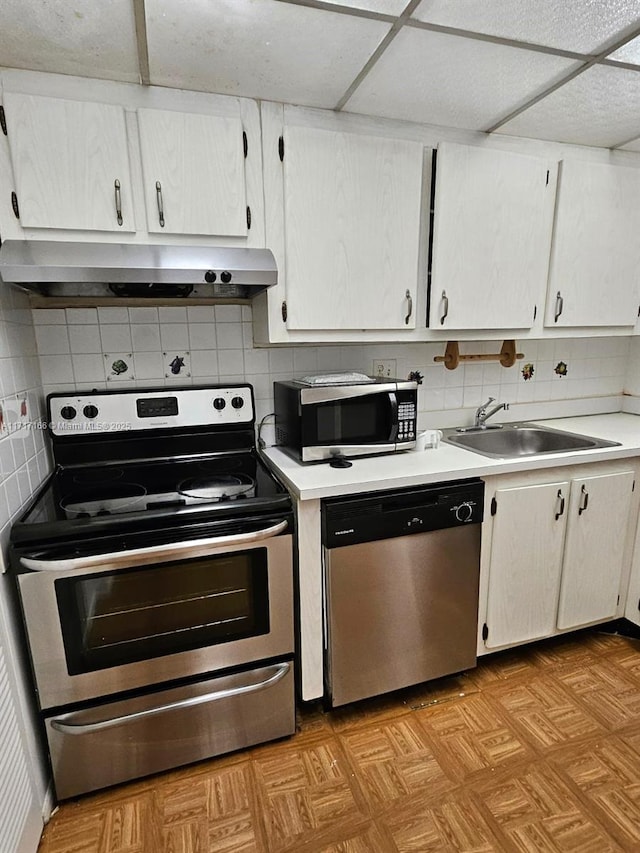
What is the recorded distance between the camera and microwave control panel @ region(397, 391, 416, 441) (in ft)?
5.64

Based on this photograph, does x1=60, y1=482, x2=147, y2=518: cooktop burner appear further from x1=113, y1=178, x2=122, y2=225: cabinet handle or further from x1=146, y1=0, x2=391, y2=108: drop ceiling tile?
x1=146, y1=0, x2=391, y2=108: drop ceiling tile

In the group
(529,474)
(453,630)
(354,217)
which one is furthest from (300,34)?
(453,630)

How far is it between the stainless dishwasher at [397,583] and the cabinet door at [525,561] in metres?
0.13

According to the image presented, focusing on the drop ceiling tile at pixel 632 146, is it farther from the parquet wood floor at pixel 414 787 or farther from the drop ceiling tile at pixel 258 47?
the parquet wood floor at pixel 414 787

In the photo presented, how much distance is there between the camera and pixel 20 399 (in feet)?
4.57

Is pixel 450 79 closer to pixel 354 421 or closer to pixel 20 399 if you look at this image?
pixel 354 421

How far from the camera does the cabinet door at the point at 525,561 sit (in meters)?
1.74

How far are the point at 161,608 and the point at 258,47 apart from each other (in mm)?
1601

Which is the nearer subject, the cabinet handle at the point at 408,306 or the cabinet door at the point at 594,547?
the cabinet handle at the point at 408,306

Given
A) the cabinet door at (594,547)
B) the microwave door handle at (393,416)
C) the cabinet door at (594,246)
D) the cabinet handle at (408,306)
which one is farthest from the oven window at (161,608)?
the cabinet door at (594,246)

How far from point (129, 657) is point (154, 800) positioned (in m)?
0.46

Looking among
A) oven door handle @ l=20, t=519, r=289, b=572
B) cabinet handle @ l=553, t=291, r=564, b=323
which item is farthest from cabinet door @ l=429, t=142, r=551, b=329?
oven door handle @ l=20, t=519, r=289, b=572

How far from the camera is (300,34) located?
116 centimetres

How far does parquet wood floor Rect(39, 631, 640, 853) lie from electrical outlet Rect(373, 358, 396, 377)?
1.34 m
